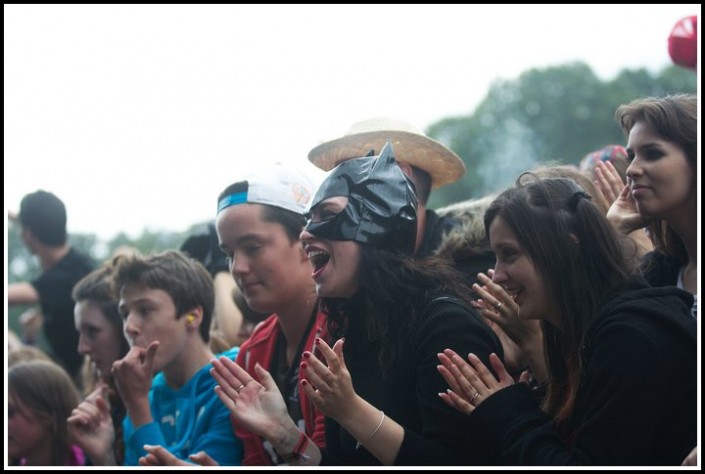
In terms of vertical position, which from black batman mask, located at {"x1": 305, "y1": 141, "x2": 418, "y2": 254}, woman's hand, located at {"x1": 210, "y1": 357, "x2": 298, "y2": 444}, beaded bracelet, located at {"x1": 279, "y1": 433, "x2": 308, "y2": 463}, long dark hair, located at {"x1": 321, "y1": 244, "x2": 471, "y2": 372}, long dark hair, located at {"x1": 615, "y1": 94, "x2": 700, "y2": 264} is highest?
long dark hair, located at {"x1": 615, "y1": 94, "x2": 700, "y2": 264}

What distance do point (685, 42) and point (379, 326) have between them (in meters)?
1.42

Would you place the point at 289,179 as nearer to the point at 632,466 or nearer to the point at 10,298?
the point at 632,466

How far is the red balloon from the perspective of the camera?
3193 mm

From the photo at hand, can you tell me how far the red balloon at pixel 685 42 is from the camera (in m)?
3.19

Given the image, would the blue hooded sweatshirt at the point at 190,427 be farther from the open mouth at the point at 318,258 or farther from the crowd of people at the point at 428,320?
the open mouth at the point at 318,258

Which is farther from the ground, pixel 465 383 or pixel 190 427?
pixel 465 383

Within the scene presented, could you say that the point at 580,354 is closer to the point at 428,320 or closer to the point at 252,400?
the point at 428,320

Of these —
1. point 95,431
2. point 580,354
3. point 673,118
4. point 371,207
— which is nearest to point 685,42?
point 673,118

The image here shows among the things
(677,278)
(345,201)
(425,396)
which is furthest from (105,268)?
(677,278)

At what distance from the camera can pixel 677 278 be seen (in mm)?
3695

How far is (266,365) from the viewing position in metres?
4.50

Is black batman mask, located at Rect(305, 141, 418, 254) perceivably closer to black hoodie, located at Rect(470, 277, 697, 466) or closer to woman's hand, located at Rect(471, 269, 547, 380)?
woman's hand, located at Rect(471, 269, 547, 380)

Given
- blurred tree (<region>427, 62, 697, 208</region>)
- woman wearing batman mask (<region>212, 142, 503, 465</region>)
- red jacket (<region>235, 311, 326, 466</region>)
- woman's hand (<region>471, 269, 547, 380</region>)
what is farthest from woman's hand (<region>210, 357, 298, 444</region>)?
blurred tree (<region>427, 62, 697, 208</region>)

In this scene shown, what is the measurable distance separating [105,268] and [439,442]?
120 inches
